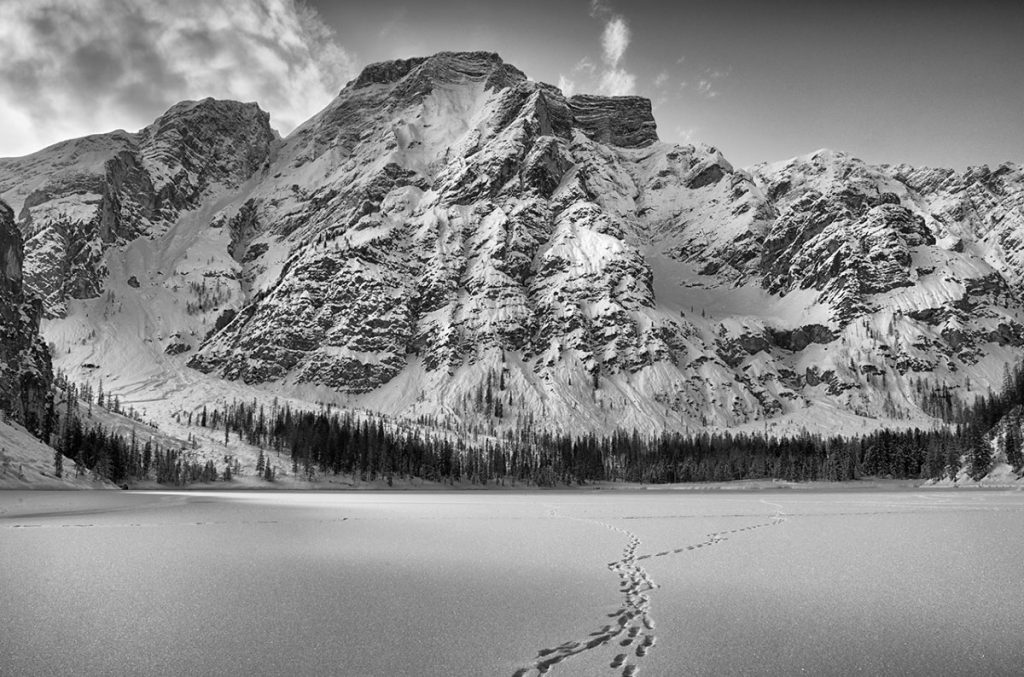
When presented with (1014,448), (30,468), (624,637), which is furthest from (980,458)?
(30,468)

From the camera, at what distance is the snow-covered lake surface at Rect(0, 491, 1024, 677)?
10477mm

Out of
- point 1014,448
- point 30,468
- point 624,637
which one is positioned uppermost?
point 1014,448

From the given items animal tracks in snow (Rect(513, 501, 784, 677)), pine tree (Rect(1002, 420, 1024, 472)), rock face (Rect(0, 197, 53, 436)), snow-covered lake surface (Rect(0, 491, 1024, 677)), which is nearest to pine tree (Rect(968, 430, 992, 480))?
pine tree (Rect(1002, 420, 1024, 472))

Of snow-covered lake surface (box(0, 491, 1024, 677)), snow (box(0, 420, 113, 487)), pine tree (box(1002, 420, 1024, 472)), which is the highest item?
pine tree (box(1002, 420, 1024, 472))

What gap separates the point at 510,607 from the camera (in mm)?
14367

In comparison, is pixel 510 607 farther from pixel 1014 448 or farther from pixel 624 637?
pixel 1014 448

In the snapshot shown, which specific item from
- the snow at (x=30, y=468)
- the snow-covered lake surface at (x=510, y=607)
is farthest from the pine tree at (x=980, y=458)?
the snow at (x=30, y=468)

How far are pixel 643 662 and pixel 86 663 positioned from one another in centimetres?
817

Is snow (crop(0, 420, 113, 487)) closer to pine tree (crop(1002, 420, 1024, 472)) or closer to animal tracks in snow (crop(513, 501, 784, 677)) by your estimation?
animal tracks in snow (crop(513, 501, 784, 677))

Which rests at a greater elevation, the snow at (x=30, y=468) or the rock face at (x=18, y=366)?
the rock face at (x=18, y=366)

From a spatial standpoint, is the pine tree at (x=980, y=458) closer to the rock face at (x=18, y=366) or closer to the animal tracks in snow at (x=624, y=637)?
the animal tracks in snow at (x=624, y=637)

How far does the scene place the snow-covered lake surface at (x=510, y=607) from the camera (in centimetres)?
1048

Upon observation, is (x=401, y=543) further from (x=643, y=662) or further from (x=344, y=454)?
(x=344, y=454)

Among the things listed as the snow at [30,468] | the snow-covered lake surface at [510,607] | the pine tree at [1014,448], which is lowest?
the snow at [30,468]
